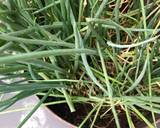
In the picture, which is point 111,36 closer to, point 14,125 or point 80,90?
point 80,90

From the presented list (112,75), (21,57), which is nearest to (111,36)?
(112,75)

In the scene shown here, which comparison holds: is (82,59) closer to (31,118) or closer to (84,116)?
(84,116)

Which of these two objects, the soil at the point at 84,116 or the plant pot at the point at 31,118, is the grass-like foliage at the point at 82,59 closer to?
the soil at the point at 84,116

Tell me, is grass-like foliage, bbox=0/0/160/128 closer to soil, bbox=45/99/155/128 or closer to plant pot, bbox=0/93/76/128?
soil, bbox=45/99/155/128

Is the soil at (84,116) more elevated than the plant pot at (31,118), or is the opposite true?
the soil at (84,116)

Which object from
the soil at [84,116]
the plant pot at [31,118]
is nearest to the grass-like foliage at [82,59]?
the soil at [84,116]

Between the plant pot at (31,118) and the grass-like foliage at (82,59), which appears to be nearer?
the grass-like foliage at (82,59)

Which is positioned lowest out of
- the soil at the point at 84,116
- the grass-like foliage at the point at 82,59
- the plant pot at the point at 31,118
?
the plant pot at the point at 31,118

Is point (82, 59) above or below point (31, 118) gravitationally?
above

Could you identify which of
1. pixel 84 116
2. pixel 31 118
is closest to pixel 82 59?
pixel 84 116
